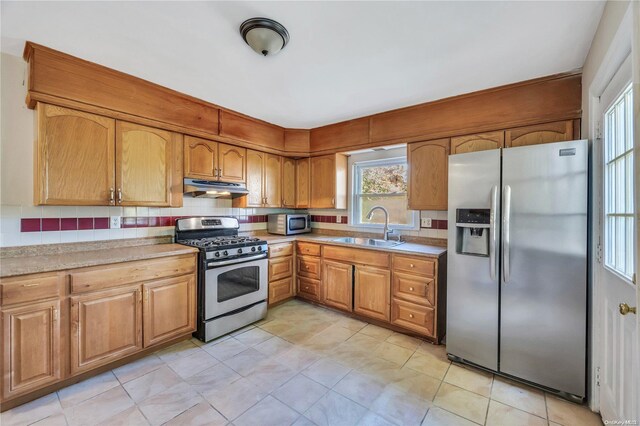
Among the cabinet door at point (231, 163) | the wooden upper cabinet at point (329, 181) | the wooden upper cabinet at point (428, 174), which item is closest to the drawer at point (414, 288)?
the wooden upper cabinet at point (428, 174)

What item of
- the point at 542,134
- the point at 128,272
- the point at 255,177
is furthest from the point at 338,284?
the point at 542,134

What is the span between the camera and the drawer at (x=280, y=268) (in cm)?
335

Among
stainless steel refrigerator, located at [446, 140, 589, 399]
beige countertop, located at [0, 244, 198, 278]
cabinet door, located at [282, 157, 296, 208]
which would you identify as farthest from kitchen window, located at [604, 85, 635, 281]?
cabinet door, located at [282, 157, 296, 208]

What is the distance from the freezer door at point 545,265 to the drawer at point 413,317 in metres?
0.61

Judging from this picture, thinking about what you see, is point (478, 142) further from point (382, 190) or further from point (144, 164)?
point (144, 164)

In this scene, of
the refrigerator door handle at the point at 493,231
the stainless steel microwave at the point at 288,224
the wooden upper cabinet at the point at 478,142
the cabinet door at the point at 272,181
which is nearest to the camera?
the refrigerator door handle at the point at 493,231

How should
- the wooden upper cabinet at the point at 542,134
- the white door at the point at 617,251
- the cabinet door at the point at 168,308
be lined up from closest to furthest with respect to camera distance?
the white door at the point at 617,251 → the wooden upper cabinet at the point at 542,134 → the cabinet door at the point at 168,308

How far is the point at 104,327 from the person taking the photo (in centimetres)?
205

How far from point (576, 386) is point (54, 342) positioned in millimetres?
3566

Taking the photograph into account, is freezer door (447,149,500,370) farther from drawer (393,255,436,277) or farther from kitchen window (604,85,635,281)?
kitchen window (604,85,635,281)

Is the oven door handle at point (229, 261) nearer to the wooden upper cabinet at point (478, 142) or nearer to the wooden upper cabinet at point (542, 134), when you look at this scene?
the wooden upper cabinet at point (478, 142)

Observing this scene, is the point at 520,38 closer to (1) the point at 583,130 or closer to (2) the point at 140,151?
(1) the point at 583,130

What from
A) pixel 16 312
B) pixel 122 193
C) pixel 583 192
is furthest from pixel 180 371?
pixel 583 192

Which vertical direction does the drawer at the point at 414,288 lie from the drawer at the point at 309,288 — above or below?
above
